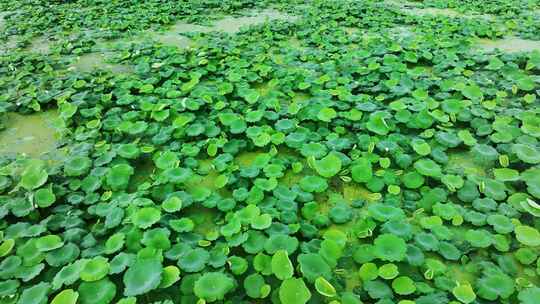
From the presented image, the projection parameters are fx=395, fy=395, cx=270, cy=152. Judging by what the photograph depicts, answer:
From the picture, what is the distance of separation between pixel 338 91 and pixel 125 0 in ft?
16.7

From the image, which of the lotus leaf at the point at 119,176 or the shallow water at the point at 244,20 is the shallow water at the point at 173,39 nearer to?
the shallow water at the point at 244,20

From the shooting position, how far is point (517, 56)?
395cm

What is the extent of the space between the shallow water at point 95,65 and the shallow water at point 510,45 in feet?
13.1

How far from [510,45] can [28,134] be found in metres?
5.04

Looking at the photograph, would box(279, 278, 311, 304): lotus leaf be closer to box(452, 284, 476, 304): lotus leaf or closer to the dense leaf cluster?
the dense leaf cluster

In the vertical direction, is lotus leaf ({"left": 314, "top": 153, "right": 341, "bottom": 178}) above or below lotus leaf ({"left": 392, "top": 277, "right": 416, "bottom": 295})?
above

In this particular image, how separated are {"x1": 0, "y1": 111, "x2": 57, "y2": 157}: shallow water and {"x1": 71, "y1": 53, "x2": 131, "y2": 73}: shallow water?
0.94m

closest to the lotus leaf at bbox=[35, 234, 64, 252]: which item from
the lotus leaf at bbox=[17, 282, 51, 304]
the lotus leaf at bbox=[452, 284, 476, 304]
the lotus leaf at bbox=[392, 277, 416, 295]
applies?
the lotus leaf at bbox=[17, 282, 51, 304]

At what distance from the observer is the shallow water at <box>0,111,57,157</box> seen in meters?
2.87

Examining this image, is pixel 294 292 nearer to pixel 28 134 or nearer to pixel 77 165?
pixel 77 165

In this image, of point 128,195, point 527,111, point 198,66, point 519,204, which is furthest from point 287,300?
point 198,66

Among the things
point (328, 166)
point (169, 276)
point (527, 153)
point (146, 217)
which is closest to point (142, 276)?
point (169, 276)

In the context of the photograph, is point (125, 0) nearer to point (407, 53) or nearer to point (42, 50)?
point (42, 50)

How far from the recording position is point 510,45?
4.60m
